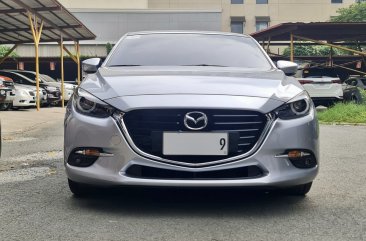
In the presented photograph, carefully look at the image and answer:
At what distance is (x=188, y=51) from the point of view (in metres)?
5.06

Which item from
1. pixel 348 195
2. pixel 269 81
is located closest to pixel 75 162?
pixel 269 81

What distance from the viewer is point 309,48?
45062 mm

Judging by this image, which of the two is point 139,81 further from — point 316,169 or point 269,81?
point 316,169

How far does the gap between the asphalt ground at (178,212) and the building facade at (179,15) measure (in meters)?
33.5

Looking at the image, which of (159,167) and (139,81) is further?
(139,81)

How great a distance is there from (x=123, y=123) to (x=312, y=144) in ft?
4.49

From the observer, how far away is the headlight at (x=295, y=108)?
3.81 meters

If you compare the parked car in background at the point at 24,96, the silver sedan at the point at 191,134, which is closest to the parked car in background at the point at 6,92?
the parked car in background at the point at 24,96

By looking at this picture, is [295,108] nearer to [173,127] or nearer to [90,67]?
[173,127]

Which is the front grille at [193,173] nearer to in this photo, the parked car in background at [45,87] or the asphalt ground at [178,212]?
the asphalt ground at [178,212]

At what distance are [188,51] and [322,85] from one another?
12.1m

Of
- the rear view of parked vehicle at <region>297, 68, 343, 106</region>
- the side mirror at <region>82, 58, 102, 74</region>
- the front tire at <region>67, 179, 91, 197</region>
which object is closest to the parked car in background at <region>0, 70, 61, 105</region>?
the rear view of parked vehicle at <region>297, 68, 343, 106</region>

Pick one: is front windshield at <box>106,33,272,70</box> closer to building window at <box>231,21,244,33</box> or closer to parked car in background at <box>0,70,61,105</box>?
parked car in background at <box>0,70,61,105</box>

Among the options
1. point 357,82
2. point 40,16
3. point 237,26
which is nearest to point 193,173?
point 40,16
